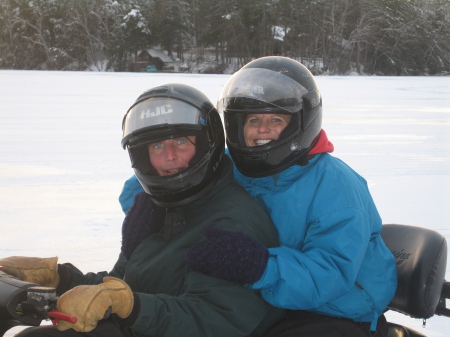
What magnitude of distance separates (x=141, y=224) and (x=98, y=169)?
11.8ft

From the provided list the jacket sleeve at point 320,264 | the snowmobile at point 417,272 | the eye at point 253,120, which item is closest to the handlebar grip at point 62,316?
the snowmobile at point 417,272

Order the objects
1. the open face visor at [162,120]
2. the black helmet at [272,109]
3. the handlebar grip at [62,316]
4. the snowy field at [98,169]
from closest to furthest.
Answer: the handlebar grip at [62,316]
the open face visor at [162,120]
the black helmet at [272,109]
the snowy field at [98,169]

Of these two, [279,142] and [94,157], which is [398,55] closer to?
[94,157]

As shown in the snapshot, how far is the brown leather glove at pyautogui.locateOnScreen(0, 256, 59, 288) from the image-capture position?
1699mm

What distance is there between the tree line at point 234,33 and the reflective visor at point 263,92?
2626cm

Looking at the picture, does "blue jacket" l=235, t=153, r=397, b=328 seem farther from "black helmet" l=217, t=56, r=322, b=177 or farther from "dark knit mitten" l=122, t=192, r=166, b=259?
"dark knit mitten" l=122, t=192, r=166, b=259

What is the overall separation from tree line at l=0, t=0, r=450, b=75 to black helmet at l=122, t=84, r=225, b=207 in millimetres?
26419

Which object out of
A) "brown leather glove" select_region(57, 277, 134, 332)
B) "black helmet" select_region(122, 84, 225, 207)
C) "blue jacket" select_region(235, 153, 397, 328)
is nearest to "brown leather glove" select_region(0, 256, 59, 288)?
"black helmet" select_region(122, 84, 225, 207)

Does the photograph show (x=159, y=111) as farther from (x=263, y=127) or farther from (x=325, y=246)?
(x=325, y=246)

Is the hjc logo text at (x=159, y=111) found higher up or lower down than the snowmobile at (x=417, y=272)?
higher up

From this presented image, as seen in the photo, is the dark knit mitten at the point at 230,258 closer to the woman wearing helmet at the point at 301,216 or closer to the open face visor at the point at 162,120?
the woman wearing helmet at the point at 301,216

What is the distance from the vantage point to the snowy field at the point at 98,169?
3355 mm

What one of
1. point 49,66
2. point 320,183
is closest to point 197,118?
point 320,183

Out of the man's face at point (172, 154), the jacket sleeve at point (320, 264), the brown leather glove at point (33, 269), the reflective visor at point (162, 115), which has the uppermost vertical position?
the reflective visor at point (162, 115)
